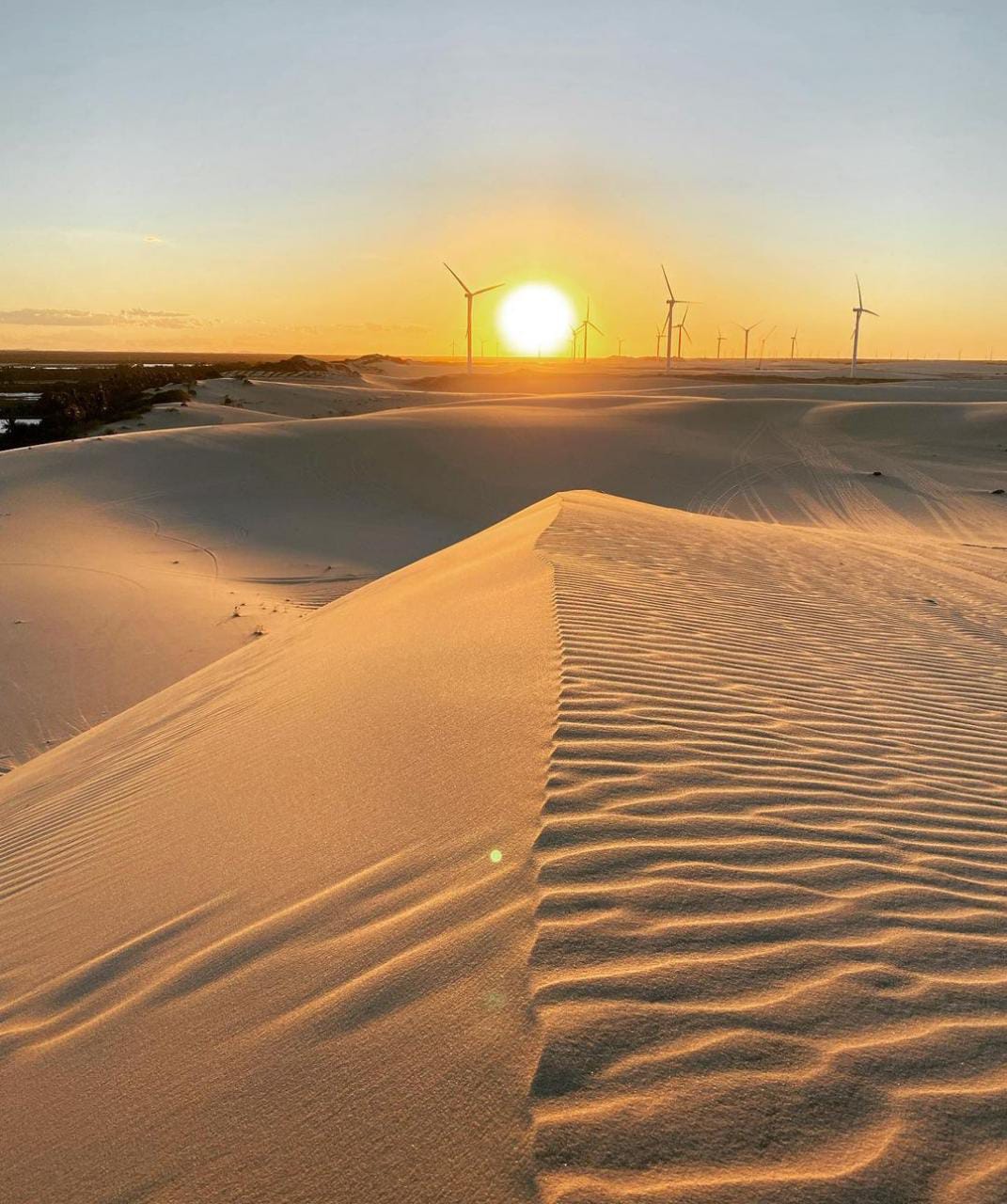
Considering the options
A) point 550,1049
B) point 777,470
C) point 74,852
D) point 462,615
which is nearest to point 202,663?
point 462,615

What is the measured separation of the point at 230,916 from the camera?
2.94m

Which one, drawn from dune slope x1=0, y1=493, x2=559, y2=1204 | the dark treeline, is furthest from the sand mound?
the dark treeline

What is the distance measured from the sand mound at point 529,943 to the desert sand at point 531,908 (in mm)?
11

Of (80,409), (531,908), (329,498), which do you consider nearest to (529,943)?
(531,908)

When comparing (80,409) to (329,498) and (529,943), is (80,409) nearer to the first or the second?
(329,498)

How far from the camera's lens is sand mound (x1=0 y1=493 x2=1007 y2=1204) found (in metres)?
1.84

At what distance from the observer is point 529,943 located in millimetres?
2301

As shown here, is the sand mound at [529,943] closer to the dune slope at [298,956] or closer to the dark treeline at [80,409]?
the dune slope at [298,956]

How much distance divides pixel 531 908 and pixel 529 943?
0.16 meters

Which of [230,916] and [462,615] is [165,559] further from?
[230,916]

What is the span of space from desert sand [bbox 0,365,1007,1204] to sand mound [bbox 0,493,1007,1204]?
11mm

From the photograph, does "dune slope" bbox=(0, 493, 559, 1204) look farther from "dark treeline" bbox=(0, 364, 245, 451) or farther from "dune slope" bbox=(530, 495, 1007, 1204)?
"dark treeline" bbox=(0, 364, 245, 451)

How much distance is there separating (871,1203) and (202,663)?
9.05 meters

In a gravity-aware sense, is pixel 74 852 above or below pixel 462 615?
below
